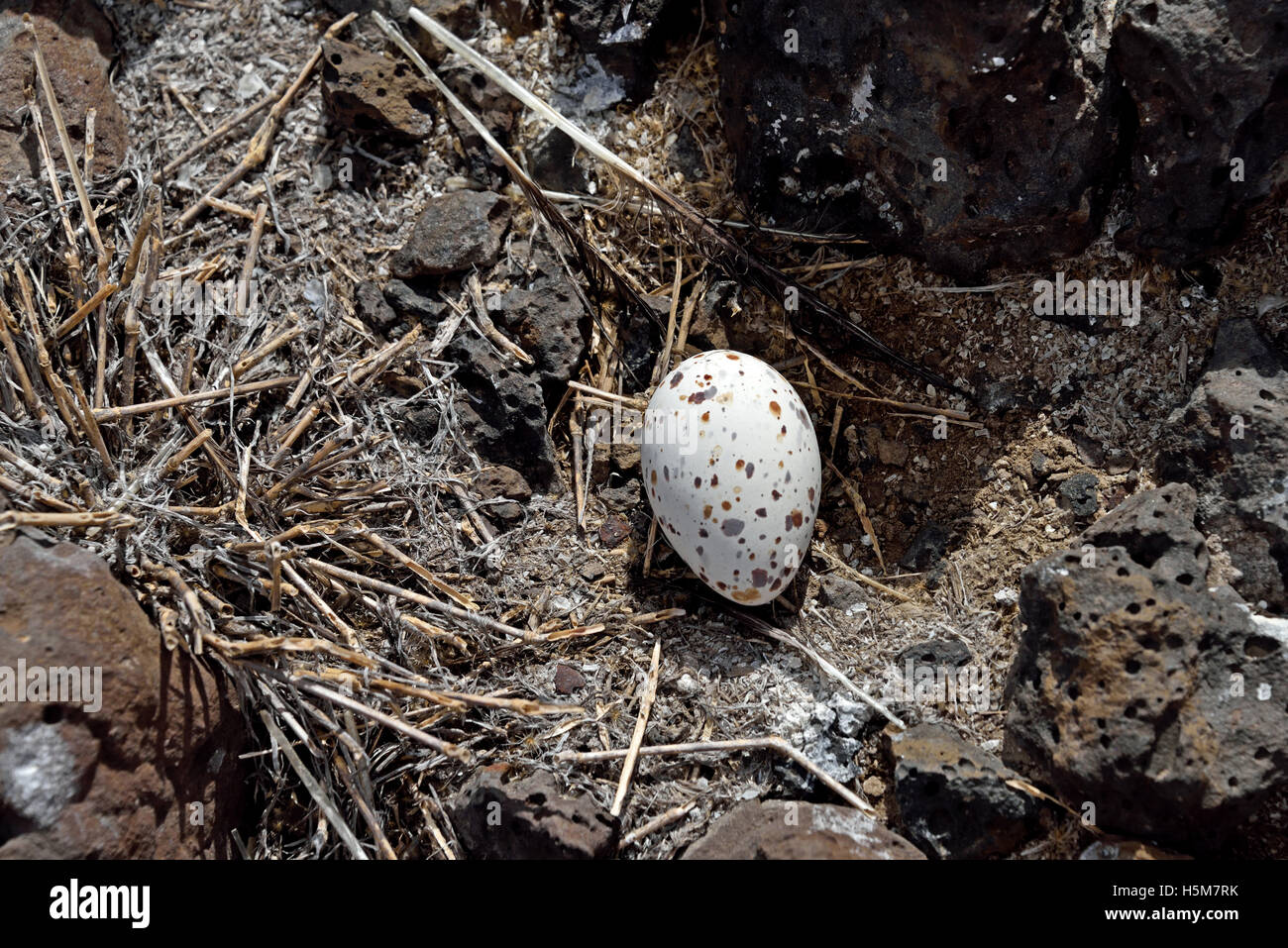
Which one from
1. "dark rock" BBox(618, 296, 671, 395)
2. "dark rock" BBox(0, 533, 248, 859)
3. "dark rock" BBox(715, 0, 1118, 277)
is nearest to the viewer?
"dark rock" BBox(0, 533, 248, 859)

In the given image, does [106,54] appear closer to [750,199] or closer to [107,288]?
[107,288]

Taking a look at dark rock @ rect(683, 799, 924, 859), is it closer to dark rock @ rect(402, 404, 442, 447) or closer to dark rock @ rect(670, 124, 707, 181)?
dark rock @ rect(402, 404, 442, 447)

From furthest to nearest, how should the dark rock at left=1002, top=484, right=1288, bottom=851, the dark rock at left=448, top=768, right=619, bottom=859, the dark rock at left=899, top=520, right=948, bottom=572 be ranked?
the dark rock at left=899, top=520, right=948, bottom=572, the dark rock at left=448, top=768, right=619, bottom=859, the dark rock at left=1002, top=484, right=1288, bottom=851

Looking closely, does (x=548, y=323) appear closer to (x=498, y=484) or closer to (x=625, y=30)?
(x=498, y=484)

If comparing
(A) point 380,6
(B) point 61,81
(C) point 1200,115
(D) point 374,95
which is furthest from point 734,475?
(B) point 61,81

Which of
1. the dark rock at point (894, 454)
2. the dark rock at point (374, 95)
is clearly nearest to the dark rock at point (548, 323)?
the dark rock at point (374, 95)

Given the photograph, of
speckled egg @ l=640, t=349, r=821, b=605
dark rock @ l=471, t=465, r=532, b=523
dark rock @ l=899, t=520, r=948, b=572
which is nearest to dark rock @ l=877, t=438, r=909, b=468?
dark rock @ l=899, t=520, r=948, b=572
